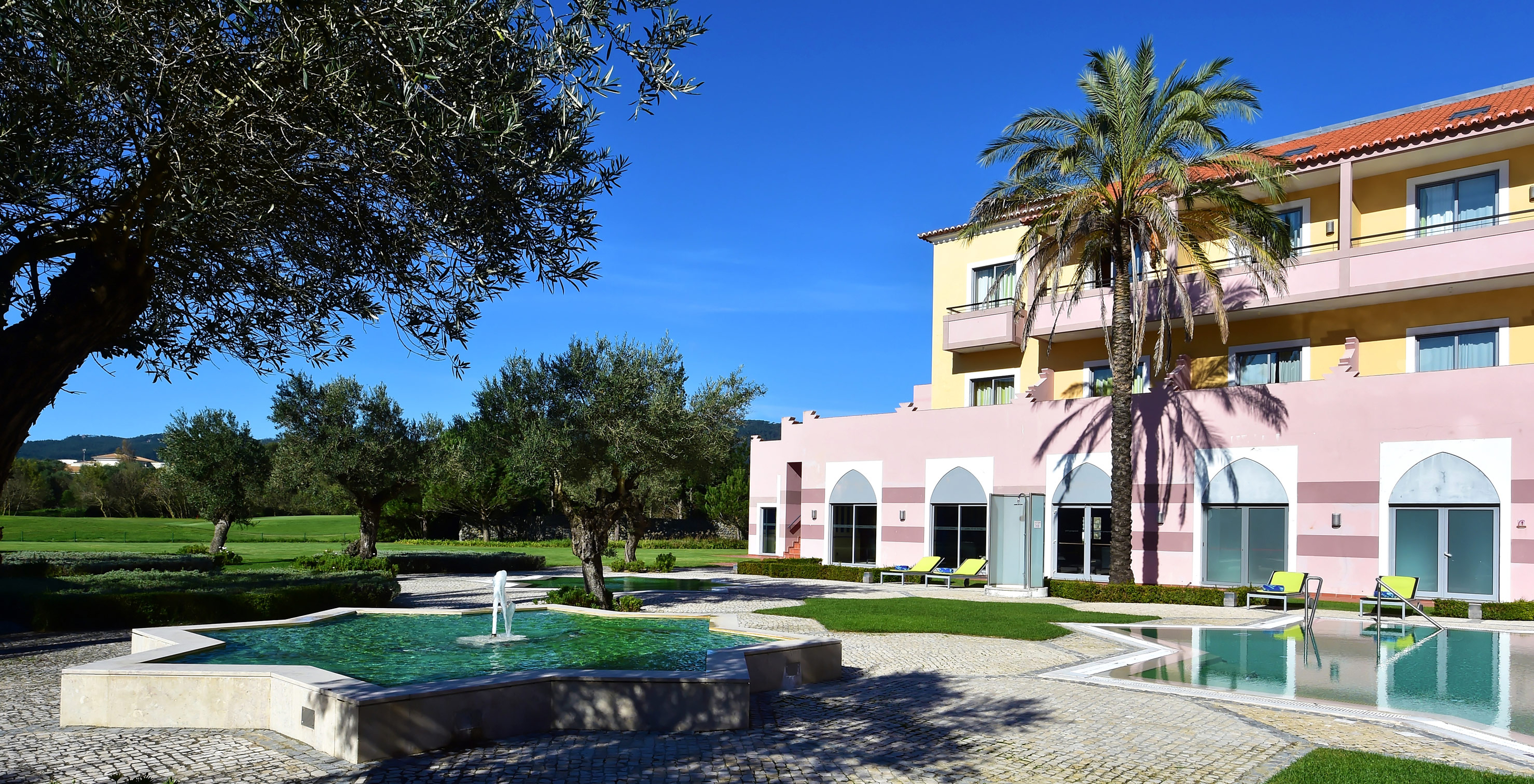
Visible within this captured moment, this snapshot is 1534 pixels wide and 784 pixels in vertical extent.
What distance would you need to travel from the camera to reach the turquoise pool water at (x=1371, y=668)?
1019 cm

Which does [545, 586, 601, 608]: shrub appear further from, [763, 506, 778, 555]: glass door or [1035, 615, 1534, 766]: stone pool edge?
[763, 506, 778, 555]: glass door

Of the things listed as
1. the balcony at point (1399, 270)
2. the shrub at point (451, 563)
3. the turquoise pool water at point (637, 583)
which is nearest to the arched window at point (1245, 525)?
the balcony at point (1399, 270)

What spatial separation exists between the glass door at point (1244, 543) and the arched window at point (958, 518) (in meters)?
6.56

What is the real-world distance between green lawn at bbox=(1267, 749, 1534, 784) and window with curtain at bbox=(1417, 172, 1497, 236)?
20.4 m

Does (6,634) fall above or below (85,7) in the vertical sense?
below

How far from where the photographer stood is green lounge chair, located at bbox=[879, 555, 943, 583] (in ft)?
94.6

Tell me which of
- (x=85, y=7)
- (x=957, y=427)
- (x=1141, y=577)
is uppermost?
(x=85, y=7)

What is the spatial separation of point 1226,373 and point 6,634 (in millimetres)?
27385

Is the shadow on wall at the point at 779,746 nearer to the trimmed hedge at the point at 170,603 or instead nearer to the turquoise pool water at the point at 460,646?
the turquoise pool water at the point at 460,646

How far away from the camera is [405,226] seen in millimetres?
7852

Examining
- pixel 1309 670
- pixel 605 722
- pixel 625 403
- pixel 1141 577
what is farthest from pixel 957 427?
pixel 605 722

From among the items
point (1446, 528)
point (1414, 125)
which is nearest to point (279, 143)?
point (1446, 528)

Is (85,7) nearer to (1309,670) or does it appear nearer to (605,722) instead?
(605,722)

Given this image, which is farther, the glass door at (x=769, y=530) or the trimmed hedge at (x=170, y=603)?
the glass door at (x=769, y=530)
